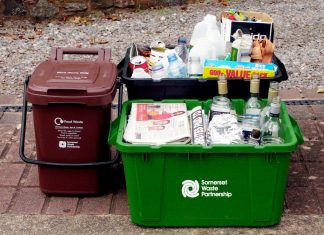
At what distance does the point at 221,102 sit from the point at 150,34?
3.11m

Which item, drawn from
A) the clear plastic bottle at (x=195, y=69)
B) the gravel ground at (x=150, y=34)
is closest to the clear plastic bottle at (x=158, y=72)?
the clear plastic bottle at (x=195, y=69)

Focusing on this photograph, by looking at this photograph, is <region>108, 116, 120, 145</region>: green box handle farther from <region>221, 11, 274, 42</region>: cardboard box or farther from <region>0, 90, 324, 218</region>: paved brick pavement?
<region>221, 11, 274, 42</region>: cardboard box

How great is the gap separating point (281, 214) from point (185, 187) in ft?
1.94

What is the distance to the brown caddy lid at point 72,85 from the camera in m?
3.22

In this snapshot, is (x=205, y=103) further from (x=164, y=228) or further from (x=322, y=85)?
(x=322, y=85)

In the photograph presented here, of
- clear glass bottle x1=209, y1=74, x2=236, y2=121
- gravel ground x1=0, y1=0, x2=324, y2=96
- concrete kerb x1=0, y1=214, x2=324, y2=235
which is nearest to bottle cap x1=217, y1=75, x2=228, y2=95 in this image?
clear glass bottle x1=209, y1=74, x2=236, y2=121

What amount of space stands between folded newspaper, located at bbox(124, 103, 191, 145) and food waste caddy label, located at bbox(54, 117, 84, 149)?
29 cm

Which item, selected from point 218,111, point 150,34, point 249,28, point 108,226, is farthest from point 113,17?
point 108,226

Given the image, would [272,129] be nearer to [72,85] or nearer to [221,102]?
[221,102]

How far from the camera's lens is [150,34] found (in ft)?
20.7

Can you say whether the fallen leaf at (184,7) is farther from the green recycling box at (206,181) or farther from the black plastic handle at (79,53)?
the green recycling box at (206,181)

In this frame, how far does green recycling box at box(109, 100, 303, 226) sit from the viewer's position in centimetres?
303

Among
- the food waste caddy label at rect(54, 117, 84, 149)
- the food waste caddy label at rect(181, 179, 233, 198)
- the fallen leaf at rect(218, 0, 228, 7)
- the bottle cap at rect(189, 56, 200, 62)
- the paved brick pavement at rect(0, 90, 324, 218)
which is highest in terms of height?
the bottle cap at rect(189, 56, 200, 62)

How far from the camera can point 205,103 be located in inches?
135
